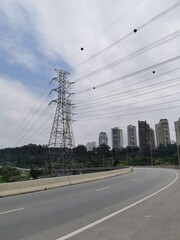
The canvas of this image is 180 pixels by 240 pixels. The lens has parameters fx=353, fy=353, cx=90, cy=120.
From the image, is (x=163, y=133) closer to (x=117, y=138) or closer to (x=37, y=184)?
(x=117, y=138)

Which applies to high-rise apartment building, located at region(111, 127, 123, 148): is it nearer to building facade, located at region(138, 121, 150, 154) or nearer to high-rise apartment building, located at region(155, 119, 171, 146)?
building facade, located at region(138, 121, 150, 154)

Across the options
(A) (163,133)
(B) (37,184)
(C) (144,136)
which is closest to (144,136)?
(C) (144,136)

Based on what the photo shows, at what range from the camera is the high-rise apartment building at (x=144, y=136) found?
168 metres

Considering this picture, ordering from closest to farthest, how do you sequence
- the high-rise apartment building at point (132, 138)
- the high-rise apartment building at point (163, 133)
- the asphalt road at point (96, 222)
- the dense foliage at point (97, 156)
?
1. the asphalt road at point (96, 222)
2. the dense foliage at point (97, 156)
3. the high-rise apartment building at point (163, 133)
4. the high-rise apartment building at point (132, 138)

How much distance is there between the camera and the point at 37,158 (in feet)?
395

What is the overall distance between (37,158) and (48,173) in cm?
6397

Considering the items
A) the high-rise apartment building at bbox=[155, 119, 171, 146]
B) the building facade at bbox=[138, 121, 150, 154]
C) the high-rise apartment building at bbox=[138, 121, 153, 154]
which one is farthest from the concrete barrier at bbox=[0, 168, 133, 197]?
the building facade at bbox=[138, 121, 150, 154]

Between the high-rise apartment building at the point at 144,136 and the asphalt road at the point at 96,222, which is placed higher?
the high-rise apartment building at the point at 144,136

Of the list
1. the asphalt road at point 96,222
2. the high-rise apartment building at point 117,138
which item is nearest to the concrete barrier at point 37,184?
the asphalt road at point 96,222

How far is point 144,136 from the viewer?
6826 inches

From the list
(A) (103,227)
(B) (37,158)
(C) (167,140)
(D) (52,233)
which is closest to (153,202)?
(A) (103,227)

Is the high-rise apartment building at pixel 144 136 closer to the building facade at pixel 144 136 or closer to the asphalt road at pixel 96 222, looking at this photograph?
the building facade at pixel 144 136

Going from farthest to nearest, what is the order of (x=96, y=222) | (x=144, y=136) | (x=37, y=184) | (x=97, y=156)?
(x=144, y=136), (x=97, y=156), (x=37, y=184), (x=96, y=222)

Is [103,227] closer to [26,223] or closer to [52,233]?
[52,233]
